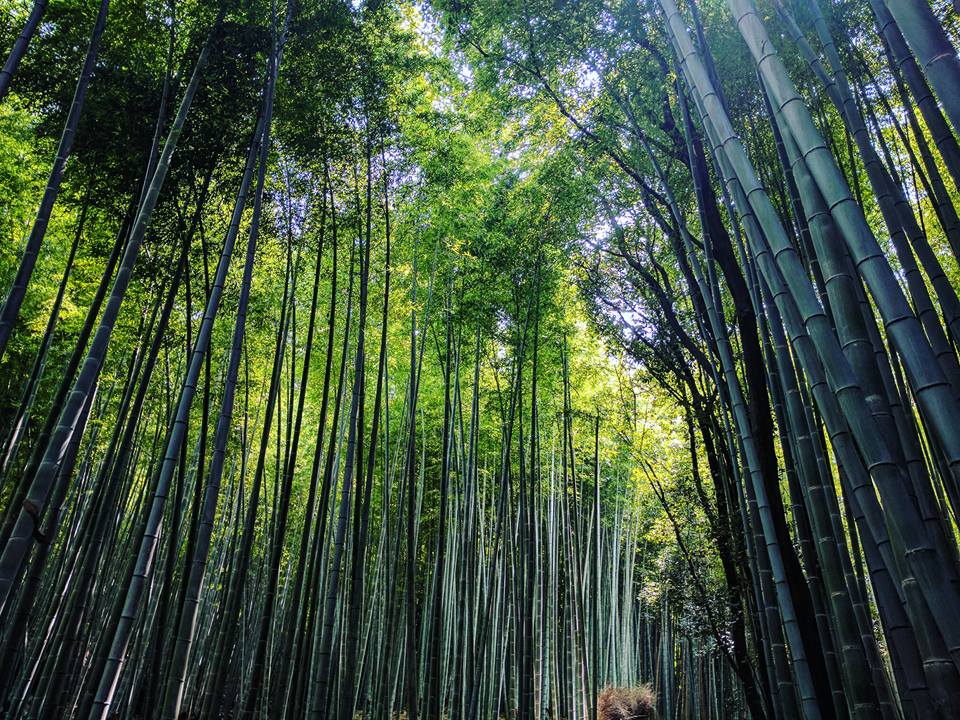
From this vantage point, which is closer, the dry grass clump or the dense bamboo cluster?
the dense bamboo cluster

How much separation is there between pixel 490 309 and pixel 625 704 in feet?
18.8

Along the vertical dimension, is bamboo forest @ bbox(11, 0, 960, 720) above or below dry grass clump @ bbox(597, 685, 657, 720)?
above

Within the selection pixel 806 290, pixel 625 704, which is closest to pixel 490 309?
pixel 806 290

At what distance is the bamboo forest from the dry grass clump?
0.07 metres

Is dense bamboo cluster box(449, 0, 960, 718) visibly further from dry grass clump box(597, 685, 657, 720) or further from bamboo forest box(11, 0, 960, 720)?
dry grass clump box(597, 685, 657, 720)

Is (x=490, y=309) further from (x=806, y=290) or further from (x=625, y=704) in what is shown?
(x=625, y=704)

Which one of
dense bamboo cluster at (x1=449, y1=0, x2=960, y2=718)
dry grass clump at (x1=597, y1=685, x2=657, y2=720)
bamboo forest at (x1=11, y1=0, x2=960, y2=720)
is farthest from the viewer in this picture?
dry grass clump at (x1=597, y1=685, x2=657, y2=720)

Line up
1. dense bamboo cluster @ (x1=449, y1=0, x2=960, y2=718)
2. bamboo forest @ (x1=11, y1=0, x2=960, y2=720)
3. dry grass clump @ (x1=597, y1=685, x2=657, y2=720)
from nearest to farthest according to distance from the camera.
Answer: dense bamboo cluster @ (x1=449, y1=0, x2=960, y2=718) → bamboo forest @ (x1=11, y1=0, x2=960, y2=720) → dry grass clump @ (x1=597, y1=685, x2=657, y2=720)

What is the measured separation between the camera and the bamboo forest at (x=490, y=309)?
141 cm

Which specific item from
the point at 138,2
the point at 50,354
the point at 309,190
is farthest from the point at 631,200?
the point at 50,354

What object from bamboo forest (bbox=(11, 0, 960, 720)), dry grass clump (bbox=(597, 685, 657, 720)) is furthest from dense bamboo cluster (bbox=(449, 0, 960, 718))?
dry grass clump (bbox=(597, 685, 657, 720))

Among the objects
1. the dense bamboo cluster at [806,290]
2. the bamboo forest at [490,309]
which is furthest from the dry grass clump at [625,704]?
the dense bamboo cluster at [806,290]

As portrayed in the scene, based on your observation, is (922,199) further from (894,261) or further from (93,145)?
(93,145)

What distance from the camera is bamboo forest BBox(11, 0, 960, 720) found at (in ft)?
4.61
